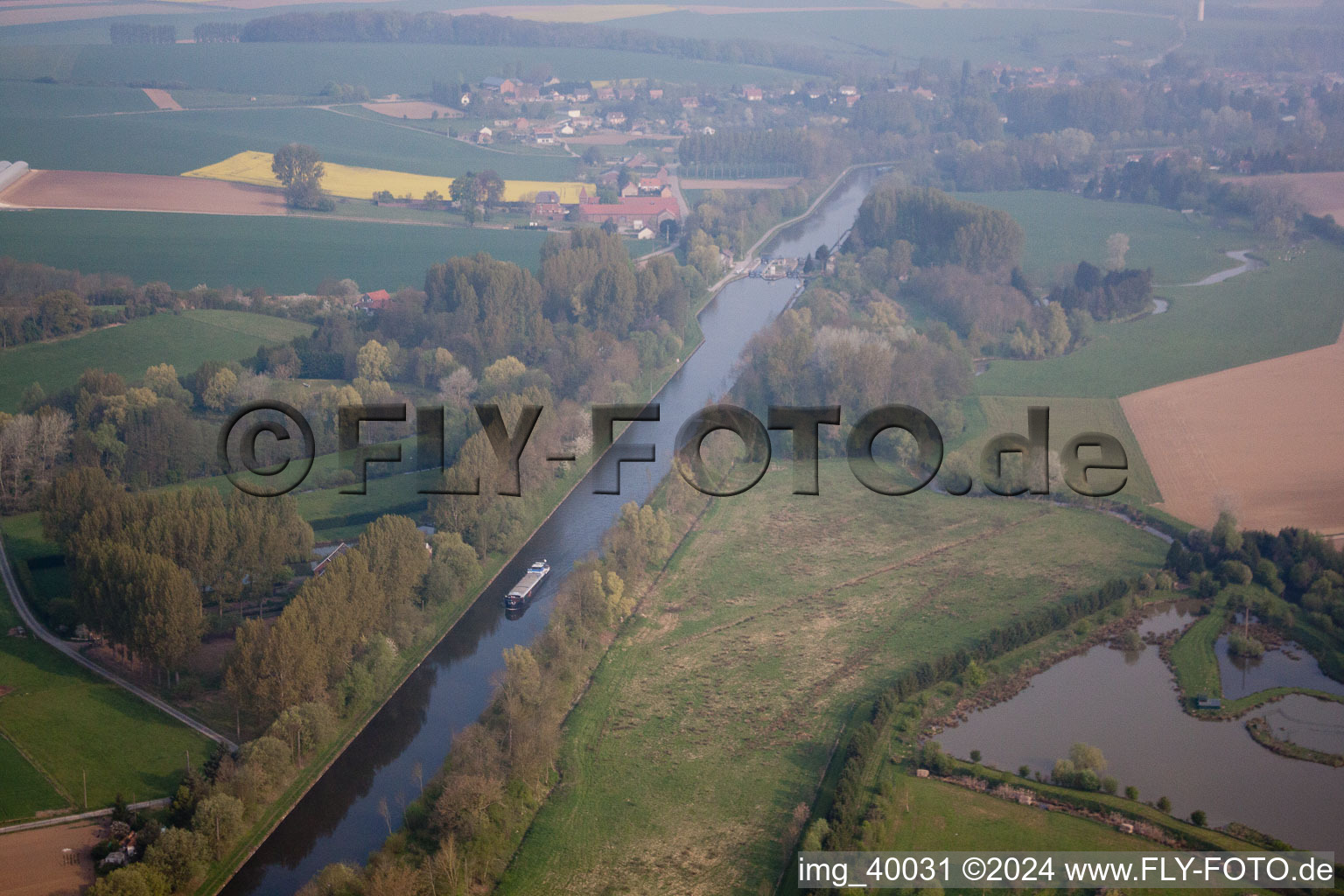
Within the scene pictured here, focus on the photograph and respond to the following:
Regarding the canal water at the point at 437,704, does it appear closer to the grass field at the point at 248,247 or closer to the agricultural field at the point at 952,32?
the grass field at the point at 248,247

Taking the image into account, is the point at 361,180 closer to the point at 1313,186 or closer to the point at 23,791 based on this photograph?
the point at 23,791

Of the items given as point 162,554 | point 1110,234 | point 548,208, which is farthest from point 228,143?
point 1110,234

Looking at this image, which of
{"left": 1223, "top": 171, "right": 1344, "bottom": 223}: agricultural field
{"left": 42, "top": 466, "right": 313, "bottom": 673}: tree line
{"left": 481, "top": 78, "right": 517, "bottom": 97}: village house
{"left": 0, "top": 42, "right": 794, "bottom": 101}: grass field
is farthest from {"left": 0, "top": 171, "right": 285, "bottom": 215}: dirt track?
{"left": 1223, "top": 171, "right": 1344, "bottom": 223}: agricultural field

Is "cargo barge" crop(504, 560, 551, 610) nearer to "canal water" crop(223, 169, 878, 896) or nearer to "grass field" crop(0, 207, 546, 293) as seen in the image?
"canal water" crop(223, 169, 878, 896)

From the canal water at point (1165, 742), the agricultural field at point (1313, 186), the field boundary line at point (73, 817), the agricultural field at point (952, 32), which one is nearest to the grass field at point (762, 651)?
the canal water at point (1165, 742)

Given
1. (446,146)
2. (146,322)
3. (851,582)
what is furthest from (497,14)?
(851,582)

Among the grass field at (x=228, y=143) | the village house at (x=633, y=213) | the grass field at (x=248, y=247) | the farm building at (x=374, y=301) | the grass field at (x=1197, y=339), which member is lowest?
the grass field at (x=1197, y=339)
